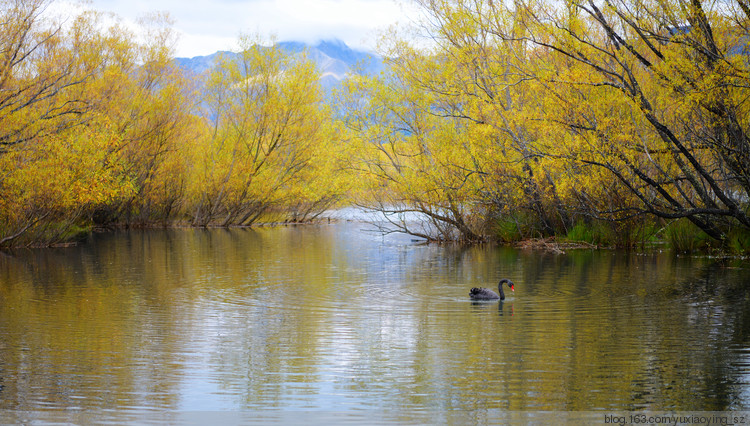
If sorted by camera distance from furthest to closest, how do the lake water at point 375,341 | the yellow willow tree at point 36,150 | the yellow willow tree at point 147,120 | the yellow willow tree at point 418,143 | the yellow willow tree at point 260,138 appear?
the yellow willow tree at point 260,138
the yellow willow tree at point 147,120
the yellow willow tree at point 418,143
the yellow willow tree at point 36,150
the lake water at point 375,341

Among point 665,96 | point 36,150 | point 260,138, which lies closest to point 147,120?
point 260,138

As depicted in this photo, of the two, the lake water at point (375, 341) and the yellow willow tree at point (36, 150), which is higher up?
the yellow willow tree at point (36, 150)

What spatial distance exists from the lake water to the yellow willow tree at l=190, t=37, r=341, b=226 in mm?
24089

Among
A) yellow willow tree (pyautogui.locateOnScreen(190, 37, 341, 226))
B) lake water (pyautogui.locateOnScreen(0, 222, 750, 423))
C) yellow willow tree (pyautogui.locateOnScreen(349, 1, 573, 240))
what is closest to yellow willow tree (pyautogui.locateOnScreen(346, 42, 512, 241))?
yellow willow tree (pyautogui.locateOnScreen(349, 1, 573, 240))

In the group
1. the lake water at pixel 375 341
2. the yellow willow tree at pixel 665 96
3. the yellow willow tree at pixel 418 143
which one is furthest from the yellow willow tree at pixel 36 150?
the yellow willow tree at pixel 665 96

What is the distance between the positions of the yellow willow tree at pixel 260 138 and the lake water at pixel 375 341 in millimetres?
24089

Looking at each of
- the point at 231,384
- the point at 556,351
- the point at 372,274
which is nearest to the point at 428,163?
the point at 372,274

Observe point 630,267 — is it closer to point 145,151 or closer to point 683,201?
point 683,201

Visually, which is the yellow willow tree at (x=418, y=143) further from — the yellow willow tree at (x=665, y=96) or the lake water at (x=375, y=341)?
the lake water at (x=375, y=341)

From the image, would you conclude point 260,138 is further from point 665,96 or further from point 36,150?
point 665,96

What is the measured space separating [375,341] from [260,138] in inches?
1346

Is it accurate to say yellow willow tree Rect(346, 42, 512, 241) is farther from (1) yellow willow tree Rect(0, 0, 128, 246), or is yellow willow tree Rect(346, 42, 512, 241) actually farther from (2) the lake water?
(1) yellow willow tree Rect(0, 0, 128, 246)

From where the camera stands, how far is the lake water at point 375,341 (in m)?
7.36

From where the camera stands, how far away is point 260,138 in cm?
4328
